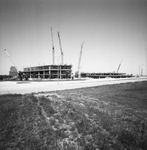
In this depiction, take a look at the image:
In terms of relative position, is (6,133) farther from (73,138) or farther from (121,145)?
(121,145)

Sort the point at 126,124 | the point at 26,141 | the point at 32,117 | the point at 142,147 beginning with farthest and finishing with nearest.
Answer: the point at 32,117
the point at 126,124
the point at 26,141
the point at 142,147

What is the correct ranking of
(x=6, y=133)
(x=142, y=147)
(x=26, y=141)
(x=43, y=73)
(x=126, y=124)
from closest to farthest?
(x=142, y=147)
(x=26, y=141)
(x=6, y=133)
(x=126, y=124)
(x=43, y=73)

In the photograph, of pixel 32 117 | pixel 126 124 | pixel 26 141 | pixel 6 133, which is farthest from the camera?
pixel 32 117

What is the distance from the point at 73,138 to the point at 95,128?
57.5 inches

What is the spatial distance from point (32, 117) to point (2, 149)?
100 inches

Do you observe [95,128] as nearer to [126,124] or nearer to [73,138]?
[73,138]

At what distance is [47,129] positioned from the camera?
545cm

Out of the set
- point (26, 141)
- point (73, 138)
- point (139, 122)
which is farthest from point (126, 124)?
point (26, 141)

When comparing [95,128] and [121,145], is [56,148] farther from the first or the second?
[121,145]

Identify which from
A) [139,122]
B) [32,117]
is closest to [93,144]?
[139,122]

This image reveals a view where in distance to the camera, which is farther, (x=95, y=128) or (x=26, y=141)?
(x=95, y=128)

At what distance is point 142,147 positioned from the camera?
410 centimetres

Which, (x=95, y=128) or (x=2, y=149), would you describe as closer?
(x=2, y=149)

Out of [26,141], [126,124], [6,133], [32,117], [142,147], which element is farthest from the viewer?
[32,117]
